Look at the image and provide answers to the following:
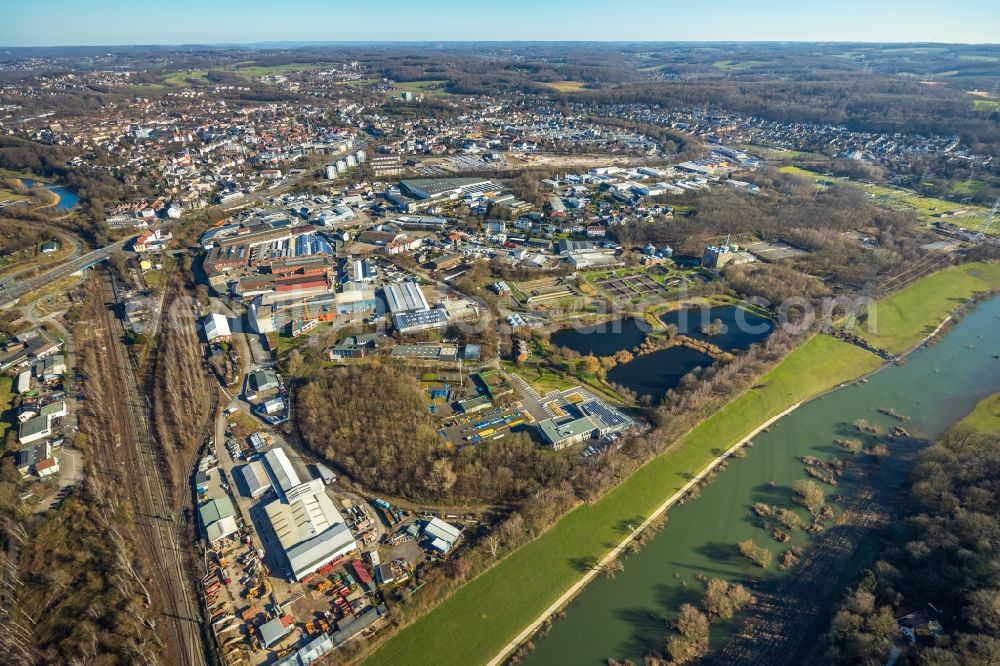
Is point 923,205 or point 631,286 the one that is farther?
point 923,205

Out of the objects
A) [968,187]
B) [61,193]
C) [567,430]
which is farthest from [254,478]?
[968,187]

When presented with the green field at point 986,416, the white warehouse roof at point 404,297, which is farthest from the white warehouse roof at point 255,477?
the green field at point 986,416

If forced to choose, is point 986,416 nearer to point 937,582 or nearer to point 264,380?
point 937,582

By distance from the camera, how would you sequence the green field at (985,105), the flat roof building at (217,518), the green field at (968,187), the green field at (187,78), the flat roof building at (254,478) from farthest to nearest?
the green field at (187,78), the green field at (985,105), the green field at (968,187), the flat roof building at (254,478), the flat roof building at (217,518)

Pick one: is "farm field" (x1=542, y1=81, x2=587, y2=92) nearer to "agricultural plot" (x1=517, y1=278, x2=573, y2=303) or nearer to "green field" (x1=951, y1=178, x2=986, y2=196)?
"green field" (x1=951, y1=178, x2=986, y2=196)

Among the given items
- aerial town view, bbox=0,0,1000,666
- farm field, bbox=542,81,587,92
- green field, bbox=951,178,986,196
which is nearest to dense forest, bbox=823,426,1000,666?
aerial town view, bbox=0,0,1000,666

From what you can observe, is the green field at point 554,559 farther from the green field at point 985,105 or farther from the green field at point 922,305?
the green field at point 985,105

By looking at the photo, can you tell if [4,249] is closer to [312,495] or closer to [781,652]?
[312,495]
